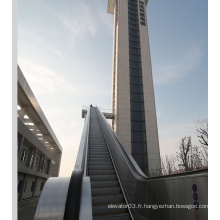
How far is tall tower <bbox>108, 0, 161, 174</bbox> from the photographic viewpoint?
2127 cm

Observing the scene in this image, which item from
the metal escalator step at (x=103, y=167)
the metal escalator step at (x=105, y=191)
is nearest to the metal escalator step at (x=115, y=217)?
the metal escalator step at (x=105, y=191)

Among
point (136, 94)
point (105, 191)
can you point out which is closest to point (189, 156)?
point (105, 191)

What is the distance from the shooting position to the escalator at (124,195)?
5.49 ft

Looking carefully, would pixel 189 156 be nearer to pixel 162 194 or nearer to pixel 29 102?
pixel 162 194

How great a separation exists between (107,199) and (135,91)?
2207cm

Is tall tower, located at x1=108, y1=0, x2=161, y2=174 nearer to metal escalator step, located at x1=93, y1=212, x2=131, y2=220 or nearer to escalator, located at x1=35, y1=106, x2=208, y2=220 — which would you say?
escalator, located at x1=35, y1=106, x2=208, y2=220

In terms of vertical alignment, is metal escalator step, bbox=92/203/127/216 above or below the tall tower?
below

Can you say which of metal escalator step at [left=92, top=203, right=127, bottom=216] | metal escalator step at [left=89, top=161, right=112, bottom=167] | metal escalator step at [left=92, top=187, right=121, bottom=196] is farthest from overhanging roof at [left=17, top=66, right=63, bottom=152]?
metal escalator step at [left=92, top=203, right=127, bottom=216]

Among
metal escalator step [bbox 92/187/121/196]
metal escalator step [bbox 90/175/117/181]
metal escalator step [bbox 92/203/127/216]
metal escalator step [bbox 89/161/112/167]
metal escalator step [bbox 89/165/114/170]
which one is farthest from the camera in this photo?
metal escalator step [bbox 89/161/112/167]

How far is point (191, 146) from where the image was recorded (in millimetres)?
10969

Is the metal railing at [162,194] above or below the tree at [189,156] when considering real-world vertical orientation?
above

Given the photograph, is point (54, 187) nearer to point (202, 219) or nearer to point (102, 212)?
point (202, 219)

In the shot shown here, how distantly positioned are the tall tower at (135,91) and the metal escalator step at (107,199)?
660 inches

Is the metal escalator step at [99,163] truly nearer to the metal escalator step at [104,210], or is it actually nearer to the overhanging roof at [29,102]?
the metal escalator step at [104,210]
